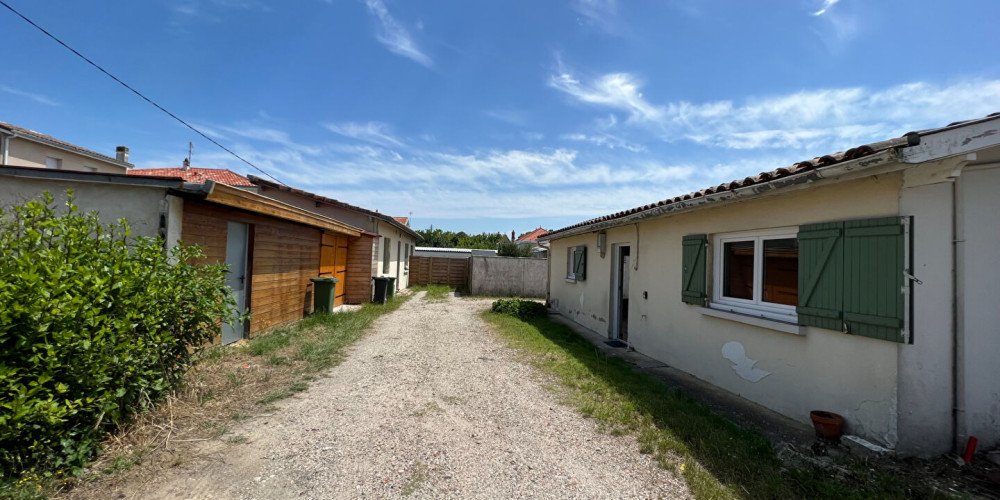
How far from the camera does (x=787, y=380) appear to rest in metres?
4.11

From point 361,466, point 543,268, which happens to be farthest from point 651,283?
point 543,268

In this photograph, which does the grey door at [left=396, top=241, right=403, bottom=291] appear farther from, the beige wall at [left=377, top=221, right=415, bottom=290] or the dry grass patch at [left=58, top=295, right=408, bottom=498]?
the dry grass patch at [left=58, top=295, right=408, bottom=498]

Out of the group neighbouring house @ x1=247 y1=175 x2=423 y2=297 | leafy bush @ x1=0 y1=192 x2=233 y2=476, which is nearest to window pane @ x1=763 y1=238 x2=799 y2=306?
leafy bush @ x1=0 y1=192 x2=233 y2=476

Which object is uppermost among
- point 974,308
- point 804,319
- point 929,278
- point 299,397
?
point 929,278

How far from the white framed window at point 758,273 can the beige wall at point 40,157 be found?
15425 millimetres

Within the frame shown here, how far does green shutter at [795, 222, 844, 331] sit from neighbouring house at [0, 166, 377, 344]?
21.2 ft

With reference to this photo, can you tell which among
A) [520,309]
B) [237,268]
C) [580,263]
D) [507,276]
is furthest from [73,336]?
[507,276]

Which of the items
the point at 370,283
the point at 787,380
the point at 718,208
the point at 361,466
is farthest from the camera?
the point at 370,283

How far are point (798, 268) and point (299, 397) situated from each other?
5374 mm

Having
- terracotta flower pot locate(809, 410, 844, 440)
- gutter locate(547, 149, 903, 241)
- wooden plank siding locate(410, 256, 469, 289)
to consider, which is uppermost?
gutter locate(547, 149, 903, 241)

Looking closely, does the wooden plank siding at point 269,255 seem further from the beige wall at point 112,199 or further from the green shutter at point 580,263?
the green shutter at point 580,263

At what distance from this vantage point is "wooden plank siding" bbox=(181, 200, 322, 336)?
5.55m

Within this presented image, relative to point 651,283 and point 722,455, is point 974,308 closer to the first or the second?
point 722,455

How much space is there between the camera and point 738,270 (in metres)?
5.07
